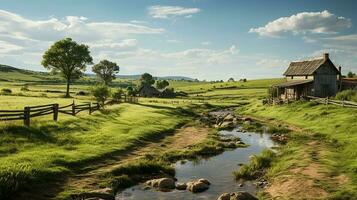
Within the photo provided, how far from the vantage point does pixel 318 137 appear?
1395 inches

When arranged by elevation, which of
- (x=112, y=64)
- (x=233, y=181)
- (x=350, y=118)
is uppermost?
(x=112, y=64)

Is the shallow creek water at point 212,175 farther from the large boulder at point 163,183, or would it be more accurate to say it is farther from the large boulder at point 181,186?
the large boulder at point 163,183

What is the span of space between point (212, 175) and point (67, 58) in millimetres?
72607

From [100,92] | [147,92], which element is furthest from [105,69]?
[100,92]

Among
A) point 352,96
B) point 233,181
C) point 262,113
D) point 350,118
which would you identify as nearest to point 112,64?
point 262,113

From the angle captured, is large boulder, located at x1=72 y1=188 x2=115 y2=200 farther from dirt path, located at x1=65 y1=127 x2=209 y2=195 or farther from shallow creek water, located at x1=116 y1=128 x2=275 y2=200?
dirt path, located at x1=65 y1=127 x2=209 y2=195

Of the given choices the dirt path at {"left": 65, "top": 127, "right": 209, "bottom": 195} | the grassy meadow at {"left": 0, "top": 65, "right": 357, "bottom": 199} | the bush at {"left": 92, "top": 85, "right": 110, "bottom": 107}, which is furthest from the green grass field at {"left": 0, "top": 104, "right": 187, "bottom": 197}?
the bush at {"left": 92, "top": 85, "right": 110, "bottom": 107}

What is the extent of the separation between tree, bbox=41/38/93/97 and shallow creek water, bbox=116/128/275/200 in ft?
209

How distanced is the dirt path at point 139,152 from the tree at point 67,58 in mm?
52401

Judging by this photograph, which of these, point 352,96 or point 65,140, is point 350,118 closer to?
point 352,96

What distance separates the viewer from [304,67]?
231 ft

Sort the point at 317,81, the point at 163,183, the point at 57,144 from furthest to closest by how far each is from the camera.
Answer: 1. the point at 317,81
2. the point at 57,144
3. the point at 163,183

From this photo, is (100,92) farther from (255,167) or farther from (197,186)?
(197,186)

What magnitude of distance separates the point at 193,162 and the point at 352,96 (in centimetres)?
3317
